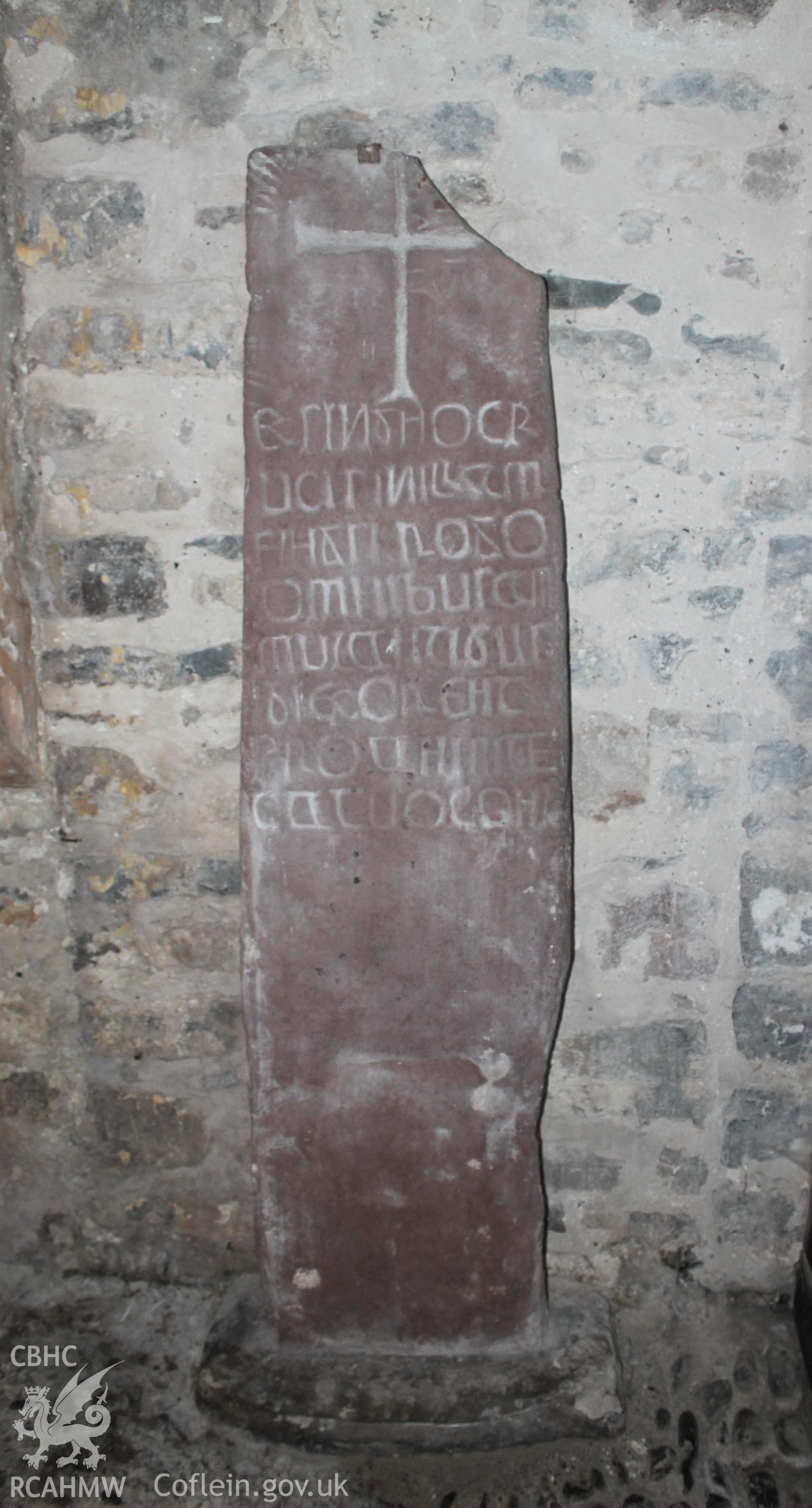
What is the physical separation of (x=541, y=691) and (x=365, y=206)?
3.03ft

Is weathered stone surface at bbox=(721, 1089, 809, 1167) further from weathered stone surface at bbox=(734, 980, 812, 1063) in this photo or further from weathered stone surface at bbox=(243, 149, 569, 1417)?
weathered stone surface at bbox=(243, 149, 569, 1417)

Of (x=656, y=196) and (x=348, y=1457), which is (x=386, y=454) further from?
(x=348, y=1457)

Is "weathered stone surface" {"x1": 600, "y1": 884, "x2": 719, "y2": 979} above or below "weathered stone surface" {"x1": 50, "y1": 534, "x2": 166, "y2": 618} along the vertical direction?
below

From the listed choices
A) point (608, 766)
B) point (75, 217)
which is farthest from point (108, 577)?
point (608, 766)

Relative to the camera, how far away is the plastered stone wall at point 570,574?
1.77 metres

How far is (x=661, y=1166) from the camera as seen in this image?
7.05 feet

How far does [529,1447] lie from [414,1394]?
0.24 metres

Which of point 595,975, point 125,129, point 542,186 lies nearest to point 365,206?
point 542,186

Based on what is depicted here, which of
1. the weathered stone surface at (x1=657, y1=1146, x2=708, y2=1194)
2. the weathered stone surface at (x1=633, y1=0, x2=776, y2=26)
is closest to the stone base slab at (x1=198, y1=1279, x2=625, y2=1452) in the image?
the weathered stone surface at (x1=657, y1=1146, x2=708, y2=1194)

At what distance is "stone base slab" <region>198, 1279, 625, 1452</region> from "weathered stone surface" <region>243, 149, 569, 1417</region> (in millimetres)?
200

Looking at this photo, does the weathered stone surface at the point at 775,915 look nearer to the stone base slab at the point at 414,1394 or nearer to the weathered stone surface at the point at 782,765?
the weathered stone surface at the point at 782,765

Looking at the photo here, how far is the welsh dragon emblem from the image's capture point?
6.09 ft

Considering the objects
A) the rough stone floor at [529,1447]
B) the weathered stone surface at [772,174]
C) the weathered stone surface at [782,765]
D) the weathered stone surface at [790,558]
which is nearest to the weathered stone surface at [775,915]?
the weathered stone surface at [782,765]

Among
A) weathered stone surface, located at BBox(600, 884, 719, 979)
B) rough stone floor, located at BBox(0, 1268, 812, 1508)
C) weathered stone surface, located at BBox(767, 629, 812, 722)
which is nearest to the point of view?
rough stone floor, located at BBox(0, 1268, 812, 1508)
